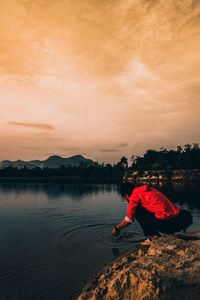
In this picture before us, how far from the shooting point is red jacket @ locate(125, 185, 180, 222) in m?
6.18

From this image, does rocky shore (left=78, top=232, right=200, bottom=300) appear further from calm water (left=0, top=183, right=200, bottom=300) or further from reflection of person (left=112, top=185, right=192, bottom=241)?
calm water (left=0, top=183, right=200, bottom=300)

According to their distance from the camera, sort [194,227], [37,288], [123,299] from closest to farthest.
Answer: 1. [123,299]
2. [37,288]
3. [194,227]

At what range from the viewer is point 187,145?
439 feet

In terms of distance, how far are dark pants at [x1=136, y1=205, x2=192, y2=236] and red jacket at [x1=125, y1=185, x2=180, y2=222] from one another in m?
0.16

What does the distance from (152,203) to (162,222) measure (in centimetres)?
69

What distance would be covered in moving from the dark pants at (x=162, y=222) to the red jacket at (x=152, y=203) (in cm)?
16

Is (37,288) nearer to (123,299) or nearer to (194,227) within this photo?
(123,299)

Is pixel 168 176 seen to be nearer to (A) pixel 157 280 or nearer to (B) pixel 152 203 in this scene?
(B) pixel 152 203

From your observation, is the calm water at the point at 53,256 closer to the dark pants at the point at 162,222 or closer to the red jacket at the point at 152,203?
the dark pants at the point at 162,222

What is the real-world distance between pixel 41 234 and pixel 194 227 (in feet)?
29.5

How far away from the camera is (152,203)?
6207mm

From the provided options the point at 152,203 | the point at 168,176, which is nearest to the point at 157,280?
the point at 152,203

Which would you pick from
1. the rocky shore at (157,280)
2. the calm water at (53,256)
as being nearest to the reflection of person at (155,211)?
the rocky shore at (157,280)

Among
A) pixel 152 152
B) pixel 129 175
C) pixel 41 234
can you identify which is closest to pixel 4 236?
pixel 41 234
